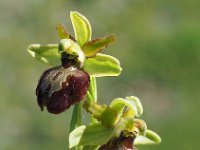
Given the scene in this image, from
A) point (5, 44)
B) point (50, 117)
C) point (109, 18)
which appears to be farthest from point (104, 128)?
point (109, 18)

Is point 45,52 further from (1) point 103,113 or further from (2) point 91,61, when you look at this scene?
(1) point 103,113

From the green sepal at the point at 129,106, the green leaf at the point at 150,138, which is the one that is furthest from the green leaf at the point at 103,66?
the green leaf at the point at 150,138

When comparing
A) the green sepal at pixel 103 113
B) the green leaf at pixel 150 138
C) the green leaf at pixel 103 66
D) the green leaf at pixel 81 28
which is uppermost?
the green leaf at pixel 81 28

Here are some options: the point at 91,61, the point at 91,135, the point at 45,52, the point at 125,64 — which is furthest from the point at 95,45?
the point at 125,64

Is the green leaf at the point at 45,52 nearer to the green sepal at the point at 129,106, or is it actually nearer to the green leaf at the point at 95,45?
the green leaf at the point at 95,45

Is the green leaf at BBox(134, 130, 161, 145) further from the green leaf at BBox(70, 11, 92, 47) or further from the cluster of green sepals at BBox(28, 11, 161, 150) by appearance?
the green leaf at BBox(70, 11, 92, 47)

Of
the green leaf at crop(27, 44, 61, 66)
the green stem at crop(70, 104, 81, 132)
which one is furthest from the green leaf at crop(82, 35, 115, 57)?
the green stem at crop(70, 104, 81, 132)

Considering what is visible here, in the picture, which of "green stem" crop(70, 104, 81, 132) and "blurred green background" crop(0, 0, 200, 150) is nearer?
"green stem" crop(70, 104, 81, 132)
